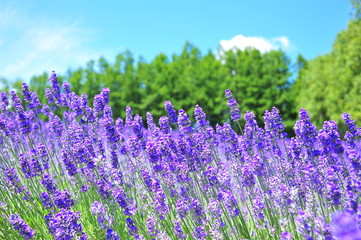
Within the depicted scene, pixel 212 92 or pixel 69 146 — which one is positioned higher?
pixel 212 92

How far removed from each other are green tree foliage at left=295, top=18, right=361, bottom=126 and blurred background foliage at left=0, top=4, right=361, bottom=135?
9 cm

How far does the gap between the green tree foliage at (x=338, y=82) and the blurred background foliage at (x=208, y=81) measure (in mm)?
86

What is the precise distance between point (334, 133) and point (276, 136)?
1.16m

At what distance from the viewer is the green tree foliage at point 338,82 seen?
1920 centimetres

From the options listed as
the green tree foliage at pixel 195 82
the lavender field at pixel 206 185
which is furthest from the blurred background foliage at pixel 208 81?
the lavender field at pixel 206 185

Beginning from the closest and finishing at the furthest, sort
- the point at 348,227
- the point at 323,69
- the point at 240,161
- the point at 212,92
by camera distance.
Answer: the point at 348,227
the point at 240,161
the point at 323,69
the point at 212,92

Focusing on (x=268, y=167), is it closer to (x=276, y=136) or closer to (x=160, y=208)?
(x=276, y=136)

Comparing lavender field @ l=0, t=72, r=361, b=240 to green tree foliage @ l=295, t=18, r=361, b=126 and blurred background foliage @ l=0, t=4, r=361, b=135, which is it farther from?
blurred background foliage @ l=0, t=4, r=361, b=135

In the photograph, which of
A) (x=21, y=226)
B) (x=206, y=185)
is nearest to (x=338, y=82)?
(x=206, y=185)

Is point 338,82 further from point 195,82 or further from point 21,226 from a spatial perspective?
point 21,226

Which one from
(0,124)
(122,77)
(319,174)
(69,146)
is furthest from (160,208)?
(122,77)

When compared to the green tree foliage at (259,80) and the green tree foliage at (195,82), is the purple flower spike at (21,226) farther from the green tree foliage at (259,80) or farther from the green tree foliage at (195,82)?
the green tree foliage at (259,80)

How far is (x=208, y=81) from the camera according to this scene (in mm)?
26969

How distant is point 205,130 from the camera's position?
4.39 metres
